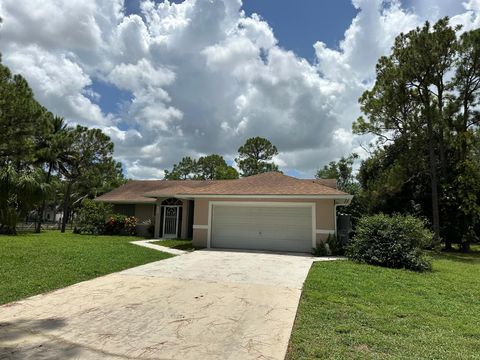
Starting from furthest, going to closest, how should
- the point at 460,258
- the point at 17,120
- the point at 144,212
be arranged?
the point at 144,212 → the point at 460,258 → the point at 17,120

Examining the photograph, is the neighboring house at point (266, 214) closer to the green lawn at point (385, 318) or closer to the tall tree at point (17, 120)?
the green lawn at point (385, 318)

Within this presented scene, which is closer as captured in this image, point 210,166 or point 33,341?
point 33,341

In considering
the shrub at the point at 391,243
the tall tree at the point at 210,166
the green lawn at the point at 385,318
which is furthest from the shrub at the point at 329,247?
the tall tree at the point at 210,166

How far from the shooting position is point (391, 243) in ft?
37.0

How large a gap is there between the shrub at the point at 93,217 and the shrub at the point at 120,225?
1.36 ft

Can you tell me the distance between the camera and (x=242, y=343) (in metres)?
4.17

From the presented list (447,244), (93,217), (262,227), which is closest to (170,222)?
(93,217)

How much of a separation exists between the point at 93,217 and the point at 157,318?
18.6m

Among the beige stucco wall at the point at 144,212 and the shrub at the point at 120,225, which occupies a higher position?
the beige stucco wall at the point at 144,212

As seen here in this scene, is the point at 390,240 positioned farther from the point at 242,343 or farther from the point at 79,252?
the point at 79,252

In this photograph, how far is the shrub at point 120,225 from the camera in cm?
2145

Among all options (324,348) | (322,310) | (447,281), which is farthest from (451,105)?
(324,348)

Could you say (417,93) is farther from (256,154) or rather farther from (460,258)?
(256,154)

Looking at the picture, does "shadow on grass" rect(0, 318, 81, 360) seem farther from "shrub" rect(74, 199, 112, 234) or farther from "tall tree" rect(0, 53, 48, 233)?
"shrub" rect(74, 199, 112, 234)
